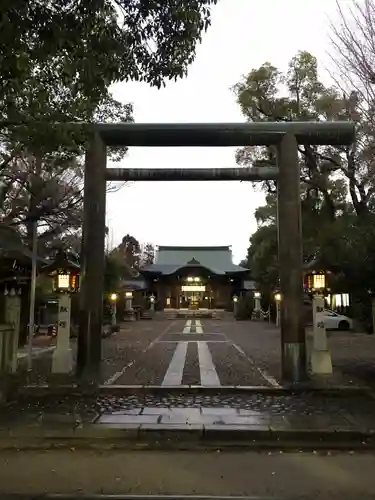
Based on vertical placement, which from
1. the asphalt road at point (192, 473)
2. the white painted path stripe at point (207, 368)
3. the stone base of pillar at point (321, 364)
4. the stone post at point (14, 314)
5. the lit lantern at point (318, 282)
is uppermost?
the lit lantern at point (318, 282)

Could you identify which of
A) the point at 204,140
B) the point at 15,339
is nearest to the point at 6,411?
the point at 15,339

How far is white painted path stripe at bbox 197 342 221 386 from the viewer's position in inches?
424

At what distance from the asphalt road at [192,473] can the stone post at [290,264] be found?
3947mm

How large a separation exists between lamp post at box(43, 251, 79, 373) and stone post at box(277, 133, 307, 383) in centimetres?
528

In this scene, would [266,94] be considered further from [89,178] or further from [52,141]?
[52,141]

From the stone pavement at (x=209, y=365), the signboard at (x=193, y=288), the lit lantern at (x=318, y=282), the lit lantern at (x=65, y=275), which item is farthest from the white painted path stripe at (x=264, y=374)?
the signboard at (x=193, y=288)

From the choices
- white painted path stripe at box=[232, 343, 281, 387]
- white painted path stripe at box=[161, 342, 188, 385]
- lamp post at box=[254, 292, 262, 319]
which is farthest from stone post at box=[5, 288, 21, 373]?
lamp post at box=[254, 292, 262, 319]

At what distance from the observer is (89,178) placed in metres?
10.7

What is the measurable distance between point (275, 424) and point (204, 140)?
6.33 meters

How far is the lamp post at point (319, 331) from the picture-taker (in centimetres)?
1140

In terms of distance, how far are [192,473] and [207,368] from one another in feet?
25.1

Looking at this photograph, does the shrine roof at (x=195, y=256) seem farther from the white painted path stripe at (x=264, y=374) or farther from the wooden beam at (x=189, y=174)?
the wooden beam at (x=189, y=174)

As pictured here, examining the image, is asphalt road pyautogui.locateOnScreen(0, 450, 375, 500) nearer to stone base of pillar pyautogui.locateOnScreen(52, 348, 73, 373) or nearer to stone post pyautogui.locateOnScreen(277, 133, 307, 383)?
stone post pyautogui.locateOnScreen(277, 133, 307, 383)

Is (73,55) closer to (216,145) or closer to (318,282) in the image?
(216,145)
